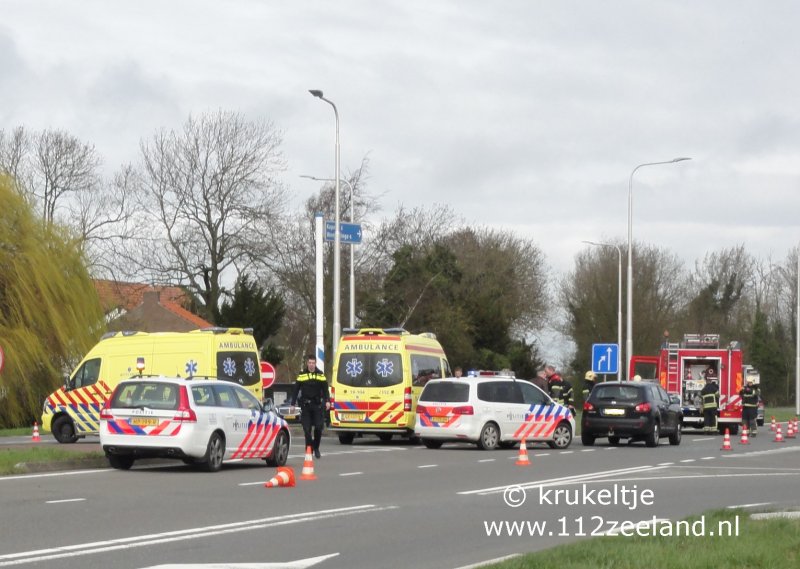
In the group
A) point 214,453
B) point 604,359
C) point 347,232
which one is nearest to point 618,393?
point 347,232

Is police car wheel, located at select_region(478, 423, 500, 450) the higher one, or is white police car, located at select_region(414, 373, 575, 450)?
white police car, located at select_region(414, 373, 575, 450)

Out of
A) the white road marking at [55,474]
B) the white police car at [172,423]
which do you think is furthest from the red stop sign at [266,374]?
the white road marking at [55,474]

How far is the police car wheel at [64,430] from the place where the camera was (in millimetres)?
31016

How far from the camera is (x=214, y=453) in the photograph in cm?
2114

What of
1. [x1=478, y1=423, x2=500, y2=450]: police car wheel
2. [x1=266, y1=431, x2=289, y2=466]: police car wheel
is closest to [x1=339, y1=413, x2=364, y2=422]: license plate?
[x1=478, y1=423, x2=500, y2=450]: police car wheel

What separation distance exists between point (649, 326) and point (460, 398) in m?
50.2

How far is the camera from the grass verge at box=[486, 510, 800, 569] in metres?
10.1

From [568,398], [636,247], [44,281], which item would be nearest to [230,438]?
[568,398]

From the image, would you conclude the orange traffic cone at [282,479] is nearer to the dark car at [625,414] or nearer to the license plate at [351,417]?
the license plate at [351,417]

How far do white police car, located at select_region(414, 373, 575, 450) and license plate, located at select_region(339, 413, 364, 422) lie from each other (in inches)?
81.0

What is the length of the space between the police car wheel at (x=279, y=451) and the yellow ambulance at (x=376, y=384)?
27.5 feet

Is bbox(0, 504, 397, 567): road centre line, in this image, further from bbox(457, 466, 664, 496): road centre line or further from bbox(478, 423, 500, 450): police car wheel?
bbox(478, 423, 500, 450): police car wheel

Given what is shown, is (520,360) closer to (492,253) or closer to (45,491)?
(492,253)

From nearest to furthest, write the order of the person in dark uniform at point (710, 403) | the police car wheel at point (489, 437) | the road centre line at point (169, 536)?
1. the road centre line at point (169, 536)
2. the police car wheel at point (489, 437)
3. the person in dark uniform at point (710, 403)
